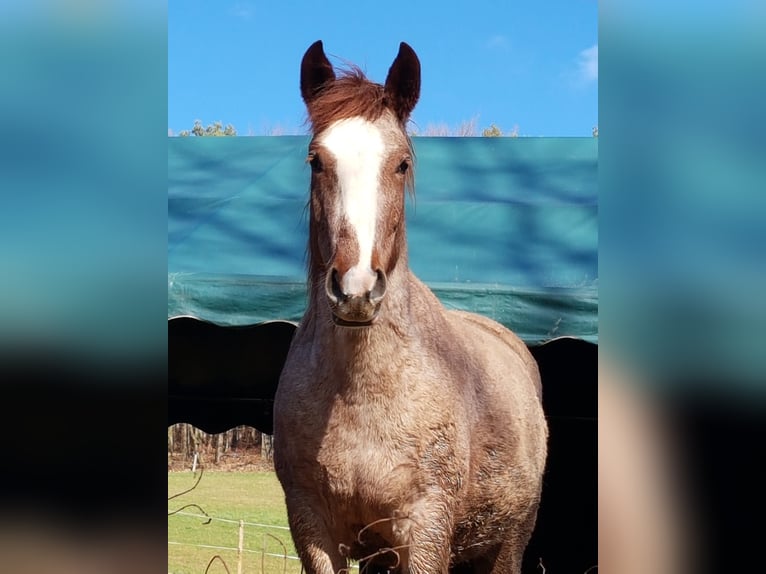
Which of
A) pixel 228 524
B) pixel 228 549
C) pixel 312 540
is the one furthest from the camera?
pixel 228 524

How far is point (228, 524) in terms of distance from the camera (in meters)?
9.29

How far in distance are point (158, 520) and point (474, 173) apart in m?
5.10

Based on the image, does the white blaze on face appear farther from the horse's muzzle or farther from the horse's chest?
the horse's chest

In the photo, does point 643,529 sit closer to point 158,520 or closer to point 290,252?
point 158,520

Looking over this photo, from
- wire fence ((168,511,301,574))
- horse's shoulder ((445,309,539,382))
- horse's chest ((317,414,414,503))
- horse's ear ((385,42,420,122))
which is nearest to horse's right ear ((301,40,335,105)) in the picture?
horse's ear ((385,42,420,122))

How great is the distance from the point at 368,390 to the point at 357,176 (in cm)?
91

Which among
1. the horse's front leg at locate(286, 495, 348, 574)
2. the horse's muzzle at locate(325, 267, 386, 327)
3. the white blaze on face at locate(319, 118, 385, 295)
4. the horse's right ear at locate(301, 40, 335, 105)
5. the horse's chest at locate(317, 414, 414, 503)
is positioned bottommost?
the horse's front leg at locate(286, 495, 348, 574)

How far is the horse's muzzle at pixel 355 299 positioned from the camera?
2.77 metres

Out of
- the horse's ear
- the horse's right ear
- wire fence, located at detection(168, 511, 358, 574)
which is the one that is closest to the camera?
the horse's ear

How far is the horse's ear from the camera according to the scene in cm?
344

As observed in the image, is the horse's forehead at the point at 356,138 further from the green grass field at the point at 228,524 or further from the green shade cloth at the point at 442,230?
the green grass field at the point at 228,524

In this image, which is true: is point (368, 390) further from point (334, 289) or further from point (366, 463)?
point (334, 289)

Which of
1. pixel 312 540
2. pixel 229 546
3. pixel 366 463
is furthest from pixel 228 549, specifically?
pixel 366 463

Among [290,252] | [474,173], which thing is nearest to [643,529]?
[290,252]
